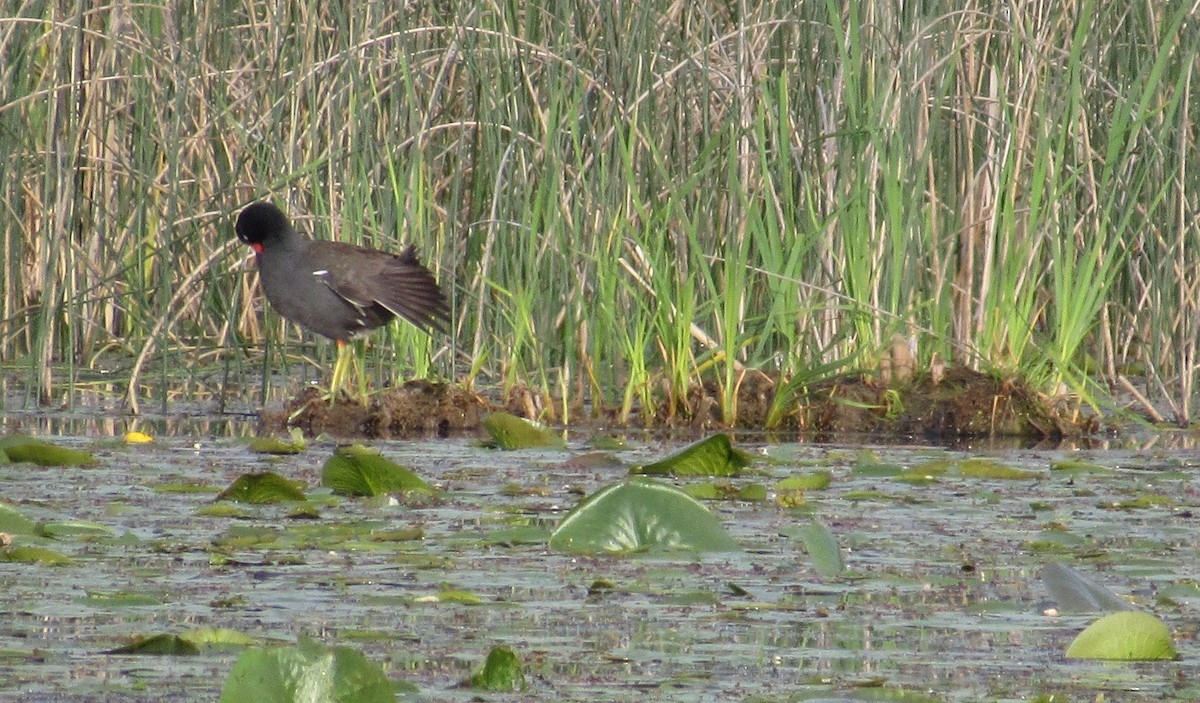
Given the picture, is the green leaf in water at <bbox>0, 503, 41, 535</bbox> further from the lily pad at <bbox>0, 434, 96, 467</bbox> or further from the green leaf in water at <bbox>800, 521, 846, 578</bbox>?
Answer: the green leaf in water at <bbox>800, 521, 846, 578</bbox>

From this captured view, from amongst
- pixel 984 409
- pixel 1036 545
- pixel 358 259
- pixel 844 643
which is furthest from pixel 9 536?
pixel 984 409

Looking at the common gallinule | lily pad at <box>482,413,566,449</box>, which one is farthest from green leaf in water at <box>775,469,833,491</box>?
the common gallinule

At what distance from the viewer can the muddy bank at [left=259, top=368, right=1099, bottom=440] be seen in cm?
Answer: 594

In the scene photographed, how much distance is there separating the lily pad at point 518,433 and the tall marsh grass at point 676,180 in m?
0.57

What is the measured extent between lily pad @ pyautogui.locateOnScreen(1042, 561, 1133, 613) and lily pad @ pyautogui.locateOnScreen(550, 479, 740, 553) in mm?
691

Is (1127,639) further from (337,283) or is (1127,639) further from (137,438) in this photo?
(337,283)

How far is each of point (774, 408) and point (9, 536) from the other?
9.33 feet

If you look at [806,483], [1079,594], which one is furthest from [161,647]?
[806,483]

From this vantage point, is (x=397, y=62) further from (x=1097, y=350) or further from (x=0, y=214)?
(x=1097, y=350)

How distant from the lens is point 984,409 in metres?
5.95

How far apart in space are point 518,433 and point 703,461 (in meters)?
0.82

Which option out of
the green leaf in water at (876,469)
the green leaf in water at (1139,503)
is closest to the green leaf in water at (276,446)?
the green leaf in water at (876,469)

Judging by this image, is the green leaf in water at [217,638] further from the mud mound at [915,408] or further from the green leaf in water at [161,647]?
the mud mound at [915,408]

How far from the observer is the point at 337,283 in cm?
629
